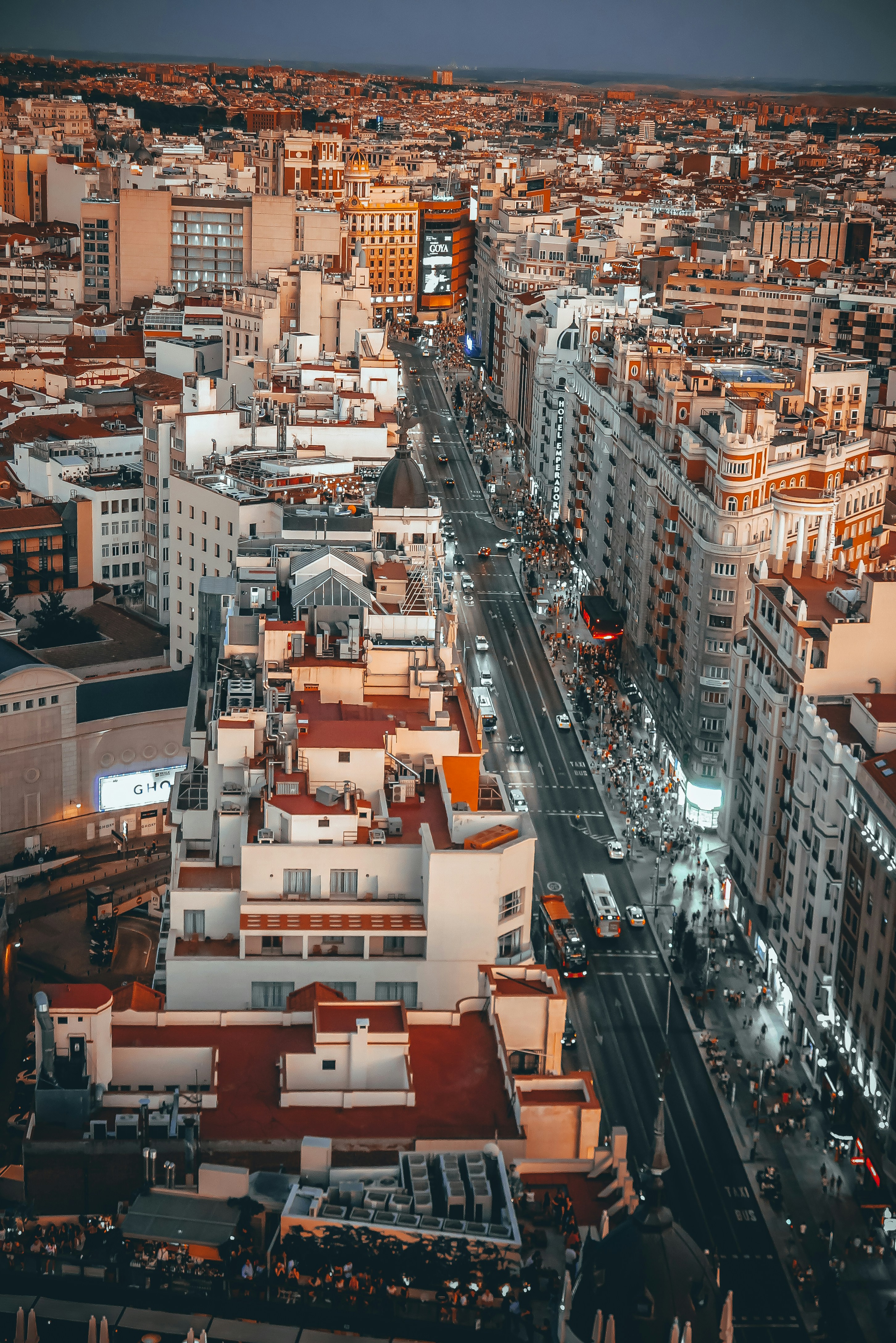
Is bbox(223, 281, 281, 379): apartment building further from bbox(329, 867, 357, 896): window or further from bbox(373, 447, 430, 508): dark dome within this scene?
bbox(329, 867, 357, 896): window

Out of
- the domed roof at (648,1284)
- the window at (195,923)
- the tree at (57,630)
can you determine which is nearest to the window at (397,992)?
the window at (195,923)

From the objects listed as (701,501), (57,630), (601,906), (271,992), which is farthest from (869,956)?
(57,630)

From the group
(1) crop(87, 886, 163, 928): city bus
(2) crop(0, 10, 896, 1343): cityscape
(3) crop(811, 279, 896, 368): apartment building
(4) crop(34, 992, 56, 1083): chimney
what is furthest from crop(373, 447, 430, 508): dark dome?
(3) crop(811, 279, 896, 368): apartment building

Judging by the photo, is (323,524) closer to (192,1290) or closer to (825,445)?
(825,445)

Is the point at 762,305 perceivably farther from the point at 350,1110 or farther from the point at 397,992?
the point at 350,1110

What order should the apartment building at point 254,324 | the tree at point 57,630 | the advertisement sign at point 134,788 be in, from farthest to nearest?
1. the apartment building at point 254,324
2. the tree at point 57,630
3. the advertisement sign at point 134,788

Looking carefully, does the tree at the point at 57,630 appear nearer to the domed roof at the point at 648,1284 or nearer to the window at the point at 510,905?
the window at the point at 510,905
